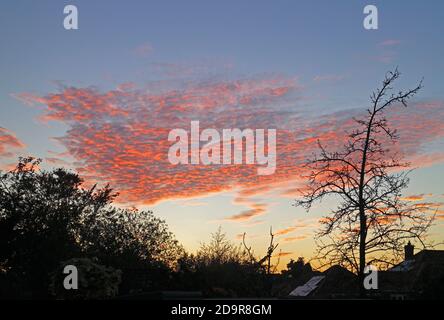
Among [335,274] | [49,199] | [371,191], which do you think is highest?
[49,199]

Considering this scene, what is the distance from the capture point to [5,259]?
3828 cm

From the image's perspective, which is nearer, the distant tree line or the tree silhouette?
the distant tree line

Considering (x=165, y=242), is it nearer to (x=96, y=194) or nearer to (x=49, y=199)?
(x=96, y=194)

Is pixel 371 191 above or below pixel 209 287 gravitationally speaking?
above

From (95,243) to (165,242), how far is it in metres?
10.6

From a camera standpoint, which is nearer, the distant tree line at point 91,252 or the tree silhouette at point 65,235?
the distant tree line at point 91,252

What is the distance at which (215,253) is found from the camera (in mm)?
42500
